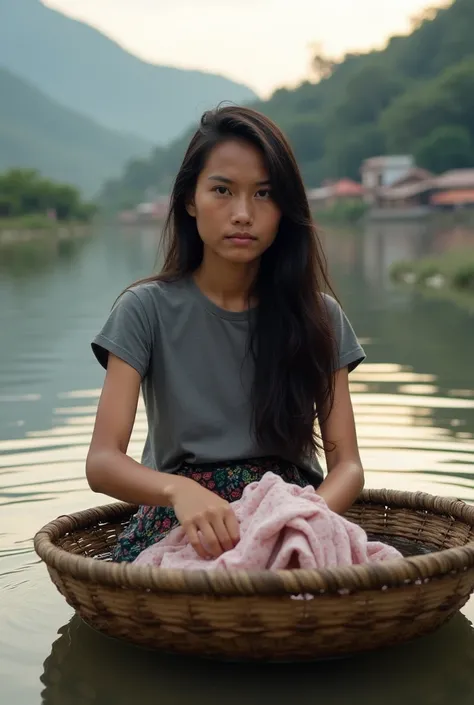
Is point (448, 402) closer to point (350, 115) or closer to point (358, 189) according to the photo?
point (358, 189)

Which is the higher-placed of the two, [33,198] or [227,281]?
[33,198]

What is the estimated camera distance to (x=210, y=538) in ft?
7.18

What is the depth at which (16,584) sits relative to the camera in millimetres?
2836

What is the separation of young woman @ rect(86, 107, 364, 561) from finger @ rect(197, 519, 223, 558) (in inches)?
9.5

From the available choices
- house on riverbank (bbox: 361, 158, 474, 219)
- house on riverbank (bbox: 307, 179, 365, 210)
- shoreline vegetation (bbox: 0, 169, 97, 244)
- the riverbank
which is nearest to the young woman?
the riverbank

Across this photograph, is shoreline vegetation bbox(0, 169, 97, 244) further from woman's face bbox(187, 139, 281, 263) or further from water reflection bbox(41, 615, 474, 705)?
water reflection bbox(41, 615, 474, 705)

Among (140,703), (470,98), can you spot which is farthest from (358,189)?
(140,703)

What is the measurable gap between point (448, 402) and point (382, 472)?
1.52 m

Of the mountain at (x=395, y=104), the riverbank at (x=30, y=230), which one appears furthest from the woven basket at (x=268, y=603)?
the mountain at (x=395, y=104)

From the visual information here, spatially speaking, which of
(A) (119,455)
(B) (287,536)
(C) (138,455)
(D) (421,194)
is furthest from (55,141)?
(B) (287,536)

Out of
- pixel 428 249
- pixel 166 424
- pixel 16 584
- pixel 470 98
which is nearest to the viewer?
pixel 166 424

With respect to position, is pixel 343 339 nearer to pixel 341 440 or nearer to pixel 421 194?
pixel 341 440

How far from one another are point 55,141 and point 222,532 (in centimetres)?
16811

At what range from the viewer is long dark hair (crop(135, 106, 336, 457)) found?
8.43 ft
